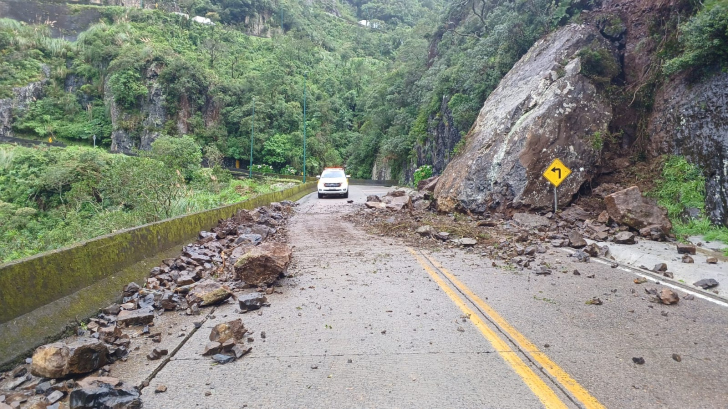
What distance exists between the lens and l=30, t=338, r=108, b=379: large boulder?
3.31 meters

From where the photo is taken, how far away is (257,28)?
105m

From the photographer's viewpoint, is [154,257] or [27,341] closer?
[27,341]

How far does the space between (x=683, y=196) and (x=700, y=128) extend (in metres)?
1.91

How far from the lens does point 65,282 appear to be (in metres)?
4.48

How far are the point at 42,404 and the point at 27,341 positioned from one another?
3.58 feet

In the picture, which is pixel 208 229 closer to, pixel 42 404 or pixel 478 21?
pixel 42 404

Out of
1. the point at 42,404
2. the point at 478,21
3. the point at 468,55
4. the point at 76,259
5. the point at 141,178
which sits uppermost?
the point at 478,21

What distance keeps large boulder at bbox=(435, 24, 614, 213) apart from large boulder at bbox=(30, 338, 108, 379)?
12.4 m

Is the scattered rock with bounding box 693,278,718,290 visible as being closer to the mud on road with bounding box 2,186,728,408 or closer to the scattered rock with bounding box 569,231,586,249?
the mud on road with bounding box 2,186,728,408

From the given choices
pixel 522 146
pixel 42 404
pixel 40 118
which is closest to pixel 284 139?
pixel 40 118

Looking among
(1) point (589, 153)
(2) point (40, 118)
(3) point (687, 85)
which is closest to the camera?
(3) point (687, 85)

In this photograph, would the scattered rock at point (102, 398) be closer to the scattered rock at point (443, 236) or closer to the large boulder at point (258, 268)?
the large boulder at point (258, 268)

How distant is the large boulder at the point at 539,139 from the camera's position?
1370cm

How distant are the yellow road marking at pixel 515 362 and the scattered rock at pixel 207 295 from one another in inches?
117
